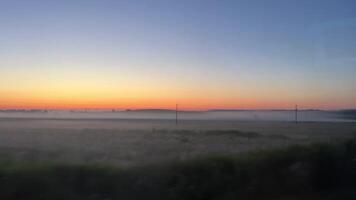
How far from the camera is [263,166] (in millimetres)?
16328

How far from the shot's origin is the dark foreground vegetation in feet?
39.6

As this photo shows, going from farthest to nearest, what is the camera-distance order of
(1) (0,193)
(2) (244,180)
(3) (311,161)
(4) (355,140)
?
1. (4) (355,140)
2. (3) (311,161)
3. (2) (244,180)
4. (1) (0,193)

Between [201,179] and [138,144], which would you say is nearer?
[201,179]

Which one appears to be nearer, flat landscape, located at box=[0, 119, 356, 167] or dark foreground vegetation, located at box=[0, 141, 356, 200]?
dark foreground vegetation, located at box=[0, 141, 356, 200]

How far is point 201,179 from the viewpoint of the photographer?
46.7ft

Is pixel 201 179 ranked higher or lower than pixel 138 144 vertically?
higher

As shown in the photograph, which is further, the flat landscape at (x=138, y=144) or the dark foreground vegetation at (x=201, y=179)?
the flat landscape at (x=138, y=144)

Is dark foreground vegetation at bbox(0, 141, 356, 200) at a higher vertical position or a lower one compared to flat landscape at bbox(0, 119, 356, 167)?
higher

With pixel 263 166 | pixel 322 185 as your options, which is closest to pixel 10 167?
pixel 263 166

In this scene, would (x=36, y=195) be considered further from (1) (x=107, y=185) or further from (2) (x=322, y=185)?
(2) (x=322, y=185)

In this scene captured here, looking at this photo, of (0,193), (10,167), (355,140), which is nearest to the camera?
(0,193)

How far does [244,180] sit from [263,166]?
1.53 meters

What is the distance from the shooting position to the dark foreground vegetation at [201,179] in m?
12.1

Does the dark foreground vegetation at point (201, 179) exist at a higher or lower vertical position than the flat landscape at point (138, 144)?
higher
